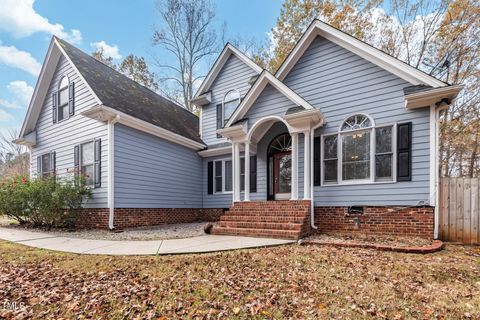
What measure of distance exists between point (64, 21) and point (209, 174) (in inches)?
491

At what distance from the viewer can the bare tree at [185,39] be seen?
2034 centimetres

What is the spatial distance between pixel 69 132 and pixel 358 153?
10911 mm

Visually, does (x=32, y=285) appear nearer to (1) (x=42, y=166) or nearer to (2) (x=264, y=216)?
(2) (x=264, y=216)

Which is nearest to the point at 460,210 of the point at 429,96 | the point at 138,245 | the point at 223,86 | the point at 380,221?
the point at 380,221

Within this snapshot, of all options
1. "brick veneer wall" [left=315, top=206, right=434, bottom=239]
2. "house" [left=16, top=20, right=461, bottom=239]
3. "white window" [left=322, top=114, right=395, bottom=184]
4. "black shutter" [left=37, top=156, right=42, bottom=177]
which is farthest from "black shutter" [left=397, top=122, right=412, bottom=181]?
"black shutter" [left=37, top=156, right=42, bottom=177]

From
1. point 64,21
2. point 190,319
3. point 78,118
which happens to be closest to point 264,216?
point 190,319

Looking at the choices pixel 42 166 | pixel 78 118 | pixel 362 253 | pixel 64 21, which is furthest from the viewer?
pixel 64 21

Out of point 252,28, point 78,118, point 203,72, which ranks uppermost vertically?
point 252,28

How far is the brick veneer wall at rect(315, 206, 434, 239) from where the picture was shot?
6.73 m

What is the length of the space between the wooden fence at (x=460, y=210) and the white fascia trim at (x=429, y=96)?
6.86 ft

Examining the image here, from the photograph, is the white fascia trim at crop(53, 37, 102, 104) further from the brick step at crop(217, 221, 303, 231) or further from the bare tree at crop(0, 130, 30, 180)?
the bare tree at crop(0, 130, 30, 180)

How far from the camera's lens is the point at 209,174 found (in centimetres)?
1252

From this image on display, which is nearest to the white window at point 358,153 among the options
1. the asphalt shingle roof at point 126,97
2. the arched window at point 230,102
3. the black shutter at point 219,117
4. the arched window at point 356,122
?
the arched window at point 356,122

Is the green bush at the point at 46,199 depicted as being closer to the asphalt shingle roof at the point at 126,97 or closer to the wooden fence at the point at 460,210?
the asphalt shingle roof at the point at 126,97
